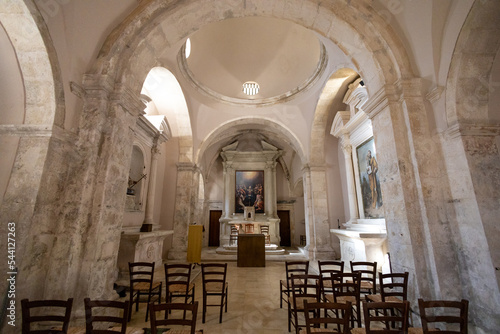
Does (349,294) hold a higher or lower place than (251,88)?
lower

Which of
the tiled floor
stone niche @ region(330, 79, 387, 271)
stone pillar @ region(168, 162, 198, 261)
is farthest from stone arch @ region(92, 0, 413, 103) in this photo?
stone pillar @ region(168, 162, 198, 261)

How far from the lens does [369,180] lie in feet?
19.6

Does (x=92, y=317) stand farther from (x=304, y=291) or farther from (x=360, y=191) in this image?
(x=360, y=191)

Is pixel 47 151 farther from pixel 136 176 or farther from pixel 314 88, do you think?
pixel 314 88

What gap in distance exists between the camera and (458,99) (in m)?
2.89

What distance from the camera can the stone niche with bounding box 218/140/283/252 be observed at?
12570 millimetres

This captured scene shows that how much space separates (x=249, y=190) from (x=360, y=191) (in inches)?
319

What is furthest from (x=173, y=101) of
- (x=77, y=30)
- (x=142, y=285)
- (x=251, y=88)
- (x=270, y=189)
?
(x=270, y=189)

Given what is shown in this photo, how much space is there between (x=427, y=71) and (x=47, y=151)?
201 inches

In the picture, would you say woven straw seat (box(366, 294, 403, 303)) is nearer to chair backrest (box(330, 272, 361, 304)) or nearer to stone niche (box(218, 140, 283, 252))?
chair backrest (box(330, 272, 361, 304))

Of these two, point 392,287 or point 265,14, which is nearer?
point 392,287

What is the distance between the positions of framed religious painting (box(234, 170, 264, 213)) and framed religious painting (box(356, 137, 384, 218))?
789cm

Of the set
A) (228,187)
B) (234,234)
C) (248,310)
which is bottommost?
(248,310)

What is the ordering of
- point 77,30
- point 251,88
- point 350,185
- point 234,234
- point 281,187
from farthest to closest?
point 281,187 → point 234,234 → point 251,88 → point 350,185 → point 77,30
